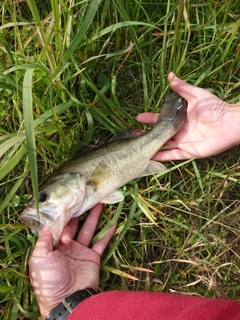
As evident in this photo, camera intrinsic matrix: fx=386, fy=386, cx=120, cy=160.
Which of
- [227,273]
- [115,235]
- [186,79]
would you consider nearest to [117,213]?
[115,235]

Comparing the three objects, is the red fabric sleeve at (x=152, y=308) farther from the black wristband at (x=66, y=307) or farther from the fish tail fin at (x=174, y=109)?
the fish tail fin at (x=174, y=109)

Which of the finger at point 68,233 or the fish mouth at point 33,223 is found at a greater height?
the fish mouth at point 33,223

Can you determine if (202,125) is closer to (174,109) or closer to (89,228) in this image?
(174,109)

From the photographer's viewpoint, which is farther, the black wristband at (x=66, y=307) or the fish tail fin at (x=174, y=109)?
the fish tail fin at (x=174, y=109)

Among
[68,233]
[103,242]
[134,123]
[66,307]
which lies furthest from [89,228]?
[134,123]

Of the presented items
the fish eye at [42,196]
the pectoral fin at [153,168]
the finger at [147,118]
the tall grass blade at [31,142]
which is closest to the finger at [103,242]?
the pectoral fin at [153,168]

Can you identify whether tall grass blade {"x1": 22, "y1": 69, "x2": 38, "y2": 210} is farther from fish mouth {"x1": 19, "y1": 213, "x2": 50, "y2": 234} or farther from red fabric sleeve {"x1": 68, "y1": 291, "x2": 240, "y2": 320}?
red fabric sleeve {"x1": 68, "y1": 291, "x2": 240, "y2": 320}
